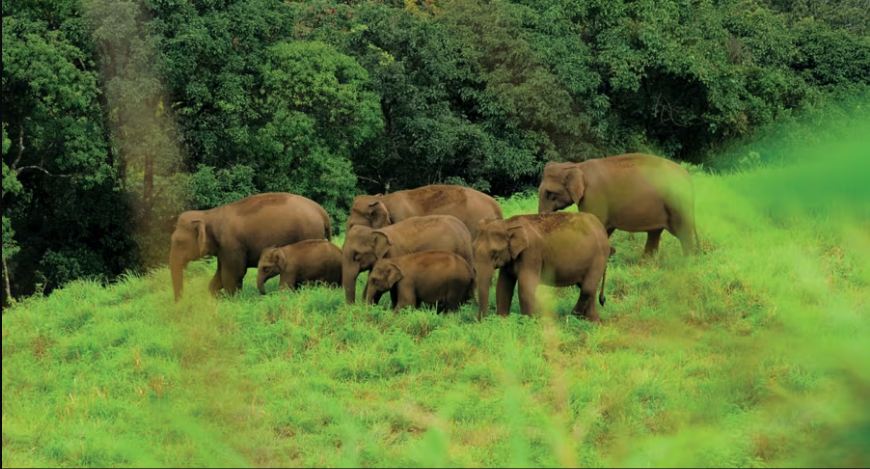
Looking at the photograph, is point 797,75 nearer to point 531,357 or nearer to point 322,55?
point 322,55

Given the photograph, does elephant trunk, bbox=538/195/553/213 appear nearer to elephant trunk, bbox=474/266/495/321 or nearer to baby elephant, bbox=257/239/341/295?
baby elephant, bbox=257/239/341/295

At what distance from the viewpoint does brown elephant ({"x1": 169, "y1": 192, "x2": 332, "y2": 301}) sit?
33.4ft

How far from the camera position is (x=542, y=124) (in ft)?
83.6

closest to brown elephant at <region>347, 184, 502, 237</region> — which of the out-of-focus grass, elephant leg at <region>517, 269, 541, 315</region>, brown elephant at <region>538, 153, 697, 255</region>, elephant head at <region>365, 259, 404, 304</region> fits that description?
brown elephant at <region>538, 153, 697, 255</region>

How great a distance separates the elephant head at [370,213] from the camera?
34.0ft

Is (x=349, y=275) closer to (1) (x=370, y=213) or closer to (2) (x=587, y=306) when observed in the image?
(1) (x=370, y=213)

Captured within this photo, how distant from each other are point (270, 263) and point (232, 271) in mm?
720

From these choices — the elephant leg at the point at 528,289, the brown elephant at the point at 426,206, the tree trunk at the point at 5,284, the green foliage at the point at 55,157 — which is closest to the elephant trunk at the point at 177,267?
the brown elephant at the point at 426,206

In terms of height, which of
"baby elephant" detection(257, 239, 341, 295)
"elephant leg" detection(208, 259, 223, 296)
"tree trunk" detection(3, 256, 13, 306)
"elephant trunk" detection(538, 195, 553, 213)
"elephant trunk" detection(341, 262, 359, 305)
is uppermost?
"elephant trunk" detection(538, 195, 553, 213)

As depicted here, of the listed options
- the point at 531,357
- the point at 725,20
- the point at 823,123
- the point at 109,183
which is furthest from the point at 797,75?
the point at 823,123

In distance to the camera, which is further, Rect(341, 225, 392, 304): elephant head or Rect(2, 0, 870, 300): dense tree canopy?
Rect(2, 0, 870, 300): dense tree canopy

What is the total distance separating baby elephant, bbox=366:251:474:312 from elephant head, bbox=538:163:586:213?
69.1 inches

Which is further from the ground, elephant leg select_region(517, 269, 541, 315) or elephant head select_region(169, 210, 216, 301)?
elephant leg select_region(517, 269, 541, 315)

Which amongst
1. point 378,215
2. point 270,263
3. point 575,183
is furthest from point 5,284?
point 575,183
